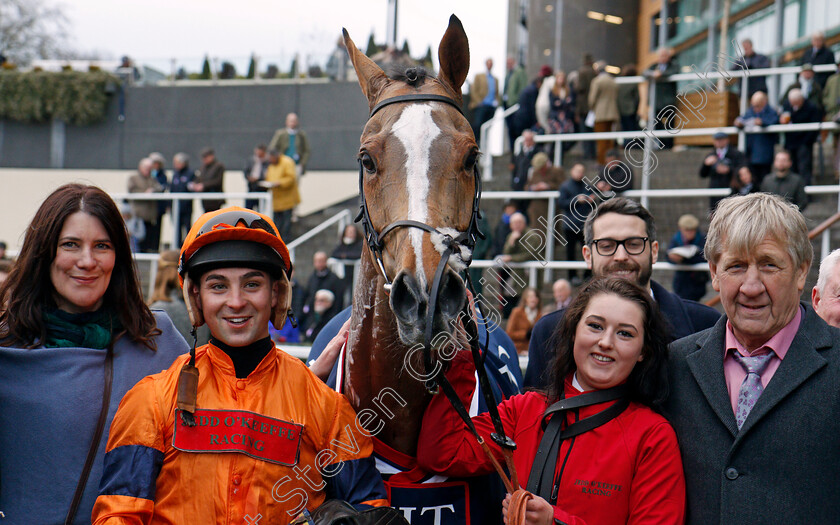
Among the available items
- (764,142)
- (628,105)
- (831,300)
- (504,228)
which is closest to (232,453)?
(831,300)

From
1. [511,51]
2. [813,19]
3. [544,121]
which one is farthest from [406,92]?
[511,51]

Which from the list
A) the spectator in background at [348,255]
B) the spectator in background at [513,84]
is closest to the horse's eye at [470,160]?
the spectator in background at [348,255]

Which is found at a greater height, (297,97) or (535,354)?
(297,97)

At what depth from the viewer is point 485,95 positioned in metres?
11.9

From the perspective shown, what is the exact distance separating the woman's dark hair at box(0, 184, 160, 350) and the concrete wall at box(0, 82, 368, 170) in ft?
46.8

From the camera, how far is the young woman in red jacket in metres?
2.04

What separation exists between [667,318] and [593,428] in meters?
1.03

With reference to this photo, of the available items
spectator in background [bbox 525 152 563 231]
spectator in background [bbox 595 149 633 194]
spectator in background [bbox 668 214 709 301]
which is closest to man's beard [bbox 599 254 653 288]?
spectator in background [bbox 595 149 633 194]

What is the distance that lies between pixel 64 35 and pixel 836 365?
27.8 m

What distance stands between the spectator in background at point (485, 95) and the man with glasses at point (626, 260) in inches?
346

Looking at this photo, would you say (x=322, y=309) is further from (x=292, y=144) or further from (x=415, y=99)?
(x=415, y=99)

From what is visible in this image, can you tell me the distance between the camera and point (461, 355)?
239cm

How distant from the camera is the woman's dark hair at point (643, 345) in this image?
2.19 m

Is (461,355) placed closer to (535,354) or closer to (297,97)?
(535,354)
